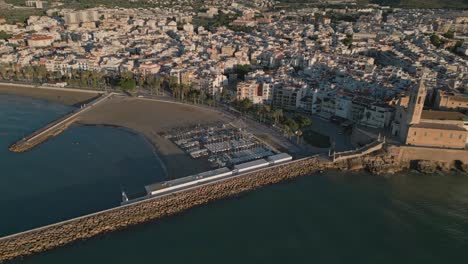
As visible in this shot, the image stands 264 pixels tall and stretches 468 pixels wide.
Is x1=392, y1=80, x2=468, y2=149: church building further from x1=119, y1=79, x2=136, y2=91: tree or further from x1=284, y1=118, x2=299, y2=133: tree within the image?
x1=119, y1=79, x2=136, y2=91: tree

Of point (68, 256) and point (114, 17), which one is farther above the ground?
point (114, 17)

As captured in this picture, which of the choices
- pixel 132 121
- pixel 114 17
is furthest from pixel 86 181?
pixel 114 17

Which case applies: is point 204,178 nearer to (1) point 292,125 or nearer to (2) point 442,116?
Result: (1) point 292,125

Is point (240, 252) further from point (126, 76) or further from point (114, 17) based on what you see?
point (114, 17)

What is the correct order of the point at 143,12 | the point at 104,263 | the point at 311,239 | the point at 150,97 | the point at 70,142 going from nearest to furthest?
1. the point at 104,263
2. the point at 311,239
3. the point at 70,142
4. the point at 150,97
5. the point at 143,12

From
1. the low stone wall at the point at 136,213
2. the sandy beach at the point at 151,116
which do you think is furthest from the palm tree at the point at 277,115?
the low stone wall at the point at 136,213

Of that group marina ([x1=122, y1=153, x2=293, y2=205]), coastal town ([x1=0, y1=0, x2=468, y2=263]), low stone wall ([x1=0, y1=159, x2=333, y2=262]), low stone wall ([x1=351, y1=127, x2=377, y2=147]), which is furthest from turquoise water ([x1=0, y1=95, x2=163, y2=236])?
low stone wall ([x1=351, y1=127, x2=377, y2=147])

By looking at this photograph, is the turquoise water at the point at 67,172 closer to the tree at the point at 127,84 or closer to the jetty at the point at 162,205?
the jetty at the point at 162,205
